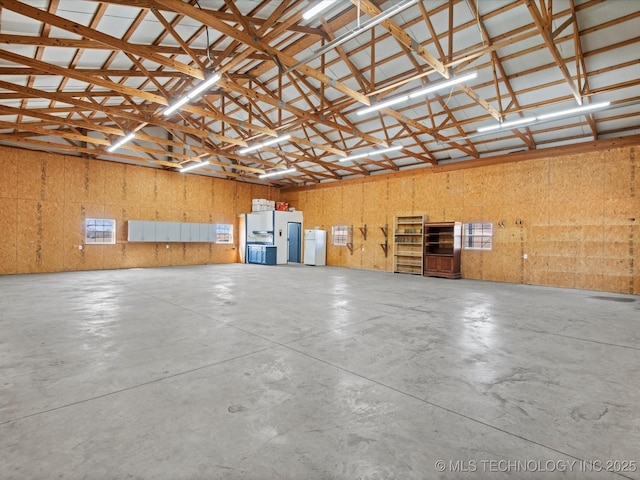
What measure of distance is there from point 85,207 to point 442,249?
13720 mm

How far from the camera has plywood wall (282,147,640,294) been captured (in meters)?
8.34

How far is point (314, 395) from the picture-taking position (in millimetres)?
2514

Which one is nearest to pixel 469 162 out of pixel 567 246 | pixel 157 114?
pixel 567 246

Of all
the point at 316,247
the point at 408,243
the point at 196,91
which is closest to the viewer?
Answer: the point at 196,91

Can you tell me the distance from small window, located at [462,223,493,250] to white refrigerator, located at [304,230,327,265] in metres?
6.72

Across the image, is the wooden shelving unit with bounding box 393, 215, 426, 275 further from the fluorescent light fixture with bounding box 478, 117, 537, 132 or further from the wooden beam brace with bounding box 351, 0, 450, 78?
the wooden beam brace with bounding box 351, 0, 450, 78

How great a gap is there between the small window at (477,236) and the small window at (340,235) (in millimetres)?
5428

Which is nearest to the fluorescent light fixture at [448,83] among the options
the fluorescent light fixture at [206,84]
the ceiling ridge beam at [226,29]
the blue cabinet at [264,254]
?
the ceiling ridge beam at [226,29]

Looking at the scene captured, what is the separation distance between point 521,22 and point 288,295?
7.65 metres

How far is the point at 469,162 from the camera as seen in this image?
441 inches

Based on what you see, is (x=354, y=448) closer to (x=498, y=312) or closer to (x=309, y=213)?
(x=498, y=312)

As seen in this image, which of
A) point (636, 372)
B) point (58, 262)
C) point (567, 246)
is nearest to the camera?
point (636, 372)

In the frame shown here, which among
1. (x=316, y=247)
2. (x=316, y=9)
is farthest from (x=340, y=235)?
(x=316, y=9)

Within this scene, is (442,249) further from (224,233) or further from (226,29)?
(224,233)
